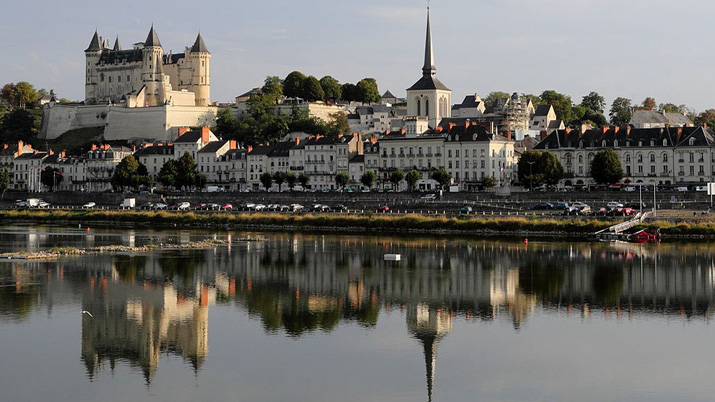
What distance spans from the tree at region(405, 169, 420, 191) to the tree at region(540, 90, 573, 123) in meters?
37.6

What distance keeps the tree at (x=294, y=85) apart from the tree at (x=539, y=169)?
43.4 metres

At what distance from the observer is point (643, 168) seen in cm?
6169

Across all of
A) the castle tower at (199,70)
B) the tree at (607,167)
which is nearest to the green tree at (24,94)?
the castle tower at (199,70)

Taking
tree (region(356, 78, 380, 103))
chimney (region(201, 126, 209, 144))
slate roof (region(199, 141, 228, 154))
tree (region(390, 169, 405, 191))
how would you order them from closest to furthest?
tree (region(390, 169, 405, 191)) < slate roof (region(199, 141, 228, 154)) < chimney (region(201, 126, 209, 144)) < tree (region(356, 78, 380, 103))

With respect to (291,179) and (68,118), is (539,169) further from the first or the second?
(68,118)

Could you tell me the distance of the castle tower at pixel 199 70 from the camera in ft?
327

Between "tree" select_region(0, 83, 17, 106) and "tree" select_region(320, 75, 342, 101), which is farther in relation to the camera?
"tree" select_region(0, 83, 17, 106)

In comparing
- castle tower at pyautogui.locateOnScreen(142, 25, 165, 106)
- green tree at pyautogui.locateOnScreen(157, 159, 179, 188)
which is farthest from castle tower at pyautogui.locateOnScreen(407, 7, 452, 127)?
castle tower at pyautogui.locateOnScreen(142, 25, 165, 106)

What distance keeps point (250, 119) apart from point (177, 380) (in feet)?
237

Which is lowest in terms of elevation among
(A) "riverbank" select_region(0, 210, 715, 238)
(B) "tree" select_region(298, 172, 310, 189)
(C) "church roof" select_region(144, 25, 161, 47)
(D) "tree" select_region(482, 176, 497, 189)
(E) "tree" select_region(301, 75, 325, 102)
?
(A) "riverbank" select_region(0, 210, 715, 238)

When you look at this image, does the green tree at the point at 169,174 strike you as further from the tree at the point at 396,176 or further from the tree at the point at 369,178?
the tree at the point at 396,176

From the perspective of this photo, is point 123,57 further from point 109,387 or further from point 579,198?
point 109,387

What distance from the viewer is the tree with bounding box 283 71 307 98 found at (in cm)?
9988

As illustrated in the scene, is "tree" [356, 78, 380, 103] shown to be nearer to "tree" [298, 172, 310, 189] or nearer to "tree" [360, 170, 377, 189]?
"tree" [298, 172, 310, 189]
